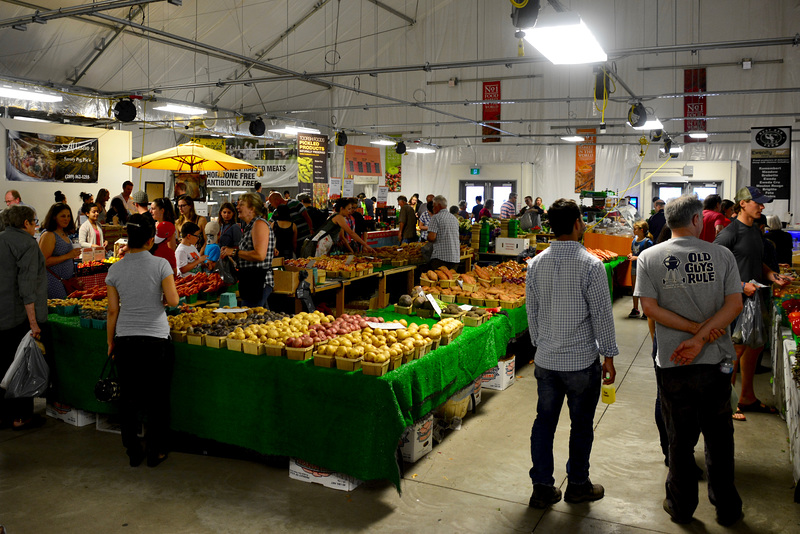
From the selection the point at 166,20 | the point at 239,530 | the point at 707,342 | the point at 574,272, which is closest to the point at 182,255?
the point at 239,530

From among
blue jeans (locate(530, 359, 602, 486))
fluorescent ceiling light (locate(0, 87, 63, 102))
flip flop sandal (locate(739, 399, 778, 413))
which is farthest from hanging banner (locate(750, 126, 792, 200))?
fluorescent ceiling light (locate(0, 87, 63, 102))

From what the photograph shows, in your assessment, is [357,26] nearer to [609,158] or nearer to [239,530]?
[609,158]

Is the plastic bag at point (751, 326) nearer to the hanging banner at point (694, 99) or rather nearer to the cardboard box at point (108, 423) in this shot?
the cardboard box at point (108, 423)

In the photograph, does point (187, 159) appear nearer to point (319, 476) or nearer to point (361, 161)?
point (319, 476)

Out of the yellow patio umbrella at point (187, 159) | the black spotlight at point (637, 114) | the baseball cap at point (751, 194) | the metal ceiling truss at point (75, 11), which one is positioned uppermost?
the metal ceiling truss at point (75, 11)

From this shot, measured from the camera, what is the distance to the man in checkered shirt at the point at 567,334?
135 inches

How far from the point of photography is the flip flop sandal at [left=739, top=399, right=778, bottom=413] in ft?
17.6

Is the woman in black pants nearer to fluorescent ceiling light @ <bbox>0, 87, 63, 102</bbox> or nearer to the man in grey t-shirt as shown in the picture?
the man in grey t-shirt

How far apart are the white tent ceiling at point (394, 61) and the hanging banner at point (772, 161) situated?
2.90ft

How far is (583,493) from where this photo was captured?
3.71 m

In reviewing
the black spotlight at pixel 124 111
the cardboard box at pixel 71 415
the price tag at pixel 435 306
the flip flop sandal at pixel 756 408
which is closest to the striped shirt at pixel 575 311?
the price tag at pixel 435 306

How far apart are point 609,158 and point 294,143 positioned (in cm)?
1044

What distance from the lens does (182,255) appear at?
682 cm

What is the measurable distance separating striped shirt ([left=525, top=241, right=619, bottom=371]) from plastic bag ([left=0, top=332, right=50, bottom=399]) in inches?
139
